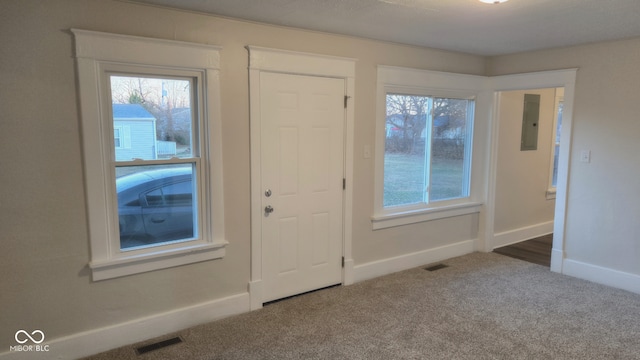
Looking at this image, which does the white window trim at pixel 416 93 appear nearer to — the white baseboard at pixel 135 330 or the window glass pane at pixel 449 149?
the window glass pane at pixel 449 149

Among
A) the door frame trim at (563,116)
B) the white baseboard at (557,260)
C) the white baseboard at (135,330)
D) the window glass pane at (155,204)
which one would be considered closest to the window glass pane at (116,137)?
the window glass pane at (155,204)

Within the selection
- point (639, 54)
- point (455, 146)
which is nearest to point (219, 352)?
point (455, 146)

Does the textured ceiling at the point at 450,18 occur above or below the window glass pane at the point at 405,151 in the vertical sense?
above

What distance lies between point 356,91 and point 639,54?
2.49m

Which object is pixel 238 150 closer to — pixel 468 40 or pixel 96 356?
pixel 96 356

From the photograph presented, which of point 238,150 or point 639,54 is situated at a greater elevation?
point 639,54

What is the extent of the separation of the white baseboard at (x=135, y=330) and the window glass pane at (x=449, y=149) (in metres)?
2.49

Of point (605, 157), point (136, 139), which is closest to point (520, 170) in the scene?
point (605, 157)

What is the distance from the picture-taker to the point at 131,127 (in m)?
2.79

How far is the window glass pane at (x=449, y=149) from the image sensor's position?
4.49 m

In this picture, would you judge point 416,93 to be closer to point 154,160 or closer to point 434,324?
point 434,324

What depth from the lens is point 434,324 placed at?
3113 mm

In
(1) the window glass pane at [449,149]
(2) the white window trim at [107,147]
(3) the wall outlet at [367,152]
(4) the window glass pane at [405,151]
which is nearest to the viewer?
(2) the white window trim at [107,147]

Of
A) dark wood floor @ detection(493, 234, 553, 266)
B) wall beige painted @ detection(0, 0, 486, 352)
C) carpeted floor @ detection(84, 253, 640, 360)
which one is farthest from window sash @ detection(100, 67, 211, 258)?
dark wood floor @ detection(493, 234, 553, 266)
